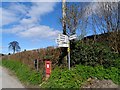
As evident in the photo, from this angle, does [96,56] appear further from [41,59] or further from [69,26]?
[41,59]

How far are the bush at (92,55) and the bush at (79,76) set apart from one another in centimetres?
70

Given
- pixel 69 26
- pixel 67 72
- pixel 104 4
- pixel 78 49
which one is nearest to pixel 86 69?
pixel 67 72

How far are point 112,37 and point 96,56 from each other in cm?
178

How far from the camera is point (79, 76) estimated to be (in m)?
13.5

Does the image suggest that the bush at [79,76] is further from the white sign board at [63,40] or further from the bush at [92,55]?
the white sign board at [63,40]

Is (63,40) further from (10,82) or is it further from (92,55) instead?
(10,82)

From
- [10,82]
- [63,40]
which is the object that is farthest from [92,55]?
[10,82]

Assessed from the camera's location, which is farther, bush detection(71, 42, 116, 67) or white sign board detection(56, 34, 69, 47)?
white sign board detection(56, 34, 69, 47)

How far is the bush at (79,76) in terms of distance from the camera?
1285 cm

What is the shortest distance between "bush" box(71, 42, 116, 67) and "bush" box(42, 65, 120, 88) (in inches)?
27.6

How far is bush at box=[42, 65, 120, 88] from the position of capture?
12850 millimetres

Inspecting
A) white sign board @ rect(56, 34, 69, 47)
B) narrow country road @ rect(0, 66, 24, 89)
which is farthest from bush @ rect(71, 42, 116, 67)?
narrow country road @ rect(0, 66, 24, 89)

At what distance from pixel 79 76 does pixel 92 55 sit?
2.14 m

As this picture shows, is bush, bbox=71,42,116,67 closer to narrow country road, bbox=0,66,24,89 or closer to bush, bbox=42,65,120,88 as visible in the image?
bush, bbox=42,65,120,88
